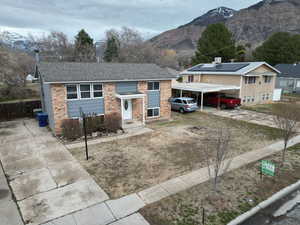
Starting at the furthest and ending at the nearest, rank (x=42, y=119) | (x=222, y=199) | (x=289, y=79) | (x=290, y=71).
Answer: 1. (x=290, y=71)
2. (x=289, y=79)
3. (x=42, y=119)
4. (x=222, y=199)

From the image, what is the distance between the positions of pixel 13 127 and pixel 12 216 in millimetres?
11829

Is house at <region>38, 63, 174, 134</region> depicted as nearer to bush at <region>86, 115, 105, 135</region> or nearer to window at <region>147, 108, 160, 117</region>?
window at <region>147, 108, 160, 117</region>

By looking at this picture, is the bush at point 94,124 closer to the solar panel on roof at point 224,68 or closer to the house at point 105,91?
the house at point 105,91

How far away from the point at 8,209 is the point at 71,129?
668cm

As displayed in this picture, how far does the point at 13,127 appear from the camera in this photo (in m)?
15.4

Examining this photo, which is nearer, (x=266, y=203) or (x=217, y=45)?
(x=266, y=203)

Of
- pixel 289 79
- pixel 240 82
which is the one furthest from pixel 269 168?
pixel 289 79

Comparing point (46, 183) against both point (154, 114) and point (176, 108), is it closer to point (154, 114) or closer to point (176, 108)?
point (154, 114)

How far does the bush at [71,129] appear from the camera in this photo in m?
12.5

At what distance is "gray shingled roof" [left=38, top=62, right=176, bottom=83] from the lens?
1314 cm

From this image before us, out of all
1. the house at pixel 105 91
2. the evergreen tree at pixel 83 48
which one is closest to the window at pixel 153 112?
the house at pixel 105 91

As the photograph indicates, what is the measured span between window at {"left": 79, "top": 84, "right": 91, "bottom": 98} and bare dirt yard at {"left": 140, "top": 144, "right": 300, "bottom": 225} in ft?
32.0

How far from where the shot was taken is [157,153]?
1030 centimetres

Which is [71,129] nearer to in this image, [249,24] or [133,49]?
[133,49]
